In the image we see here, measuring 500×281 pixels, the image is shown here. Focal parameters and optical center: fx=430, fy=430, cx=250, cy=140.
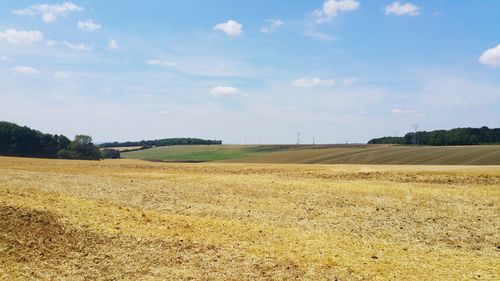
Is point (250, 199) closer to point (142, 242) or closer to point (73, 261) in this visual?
point (142, 242)

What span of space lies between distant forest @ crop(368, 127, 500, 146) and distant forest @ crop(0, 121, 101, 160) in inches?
3598

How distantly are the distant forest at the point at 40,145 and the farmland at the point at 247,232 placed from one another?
263ft

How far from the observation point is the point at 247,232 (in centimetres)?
1577

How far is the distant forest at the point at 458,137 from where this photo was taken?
387ft

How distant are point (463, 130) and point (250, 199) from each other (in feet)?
388

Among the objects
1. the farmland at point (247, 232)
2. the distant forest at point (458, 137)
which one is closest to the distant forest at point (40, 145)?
the farmland at point (247, 232)

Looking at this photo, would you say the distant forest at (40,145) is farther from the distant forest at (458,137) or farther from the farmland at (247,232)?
the distant forest at (458,137)

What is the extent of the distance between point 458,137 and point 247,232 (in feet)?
386

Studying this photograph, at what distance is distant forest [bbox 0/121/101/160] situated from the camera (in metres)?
99.8

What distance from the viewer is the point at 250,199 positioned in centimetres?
2373

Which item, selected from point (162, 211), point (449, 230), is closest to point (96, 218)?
point (162, 211)

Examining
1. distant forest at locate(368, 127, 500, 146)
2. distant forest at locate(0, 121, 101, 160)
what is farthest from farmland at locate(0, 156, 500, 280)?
distant forest at locate(368, 127, 500, 146)

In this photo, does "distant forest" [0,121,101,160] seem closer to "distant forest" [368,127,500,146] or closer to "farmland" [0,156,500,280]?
"farmland" [0,156,500,280]

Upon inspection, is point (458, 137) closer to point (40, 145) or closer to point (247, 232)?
point (40, 145)
